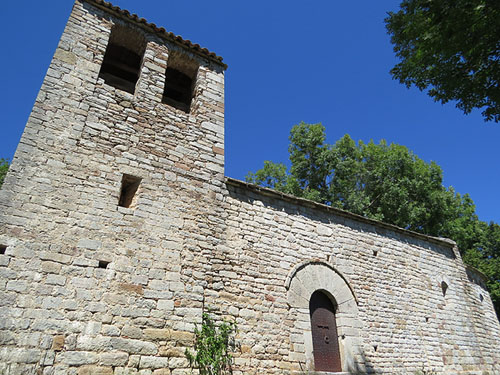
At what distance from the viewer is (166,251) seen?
491 cm

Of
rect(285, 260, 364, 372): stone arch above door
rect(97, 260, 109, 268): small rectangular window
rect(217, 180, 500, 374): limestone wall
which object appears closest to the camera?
rect(97, 260, 109, 268): small rectangular window

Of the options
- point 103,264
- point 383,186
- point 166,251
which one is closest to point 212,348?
point 166,251

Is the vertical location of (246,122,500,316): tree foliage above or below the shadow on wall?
above

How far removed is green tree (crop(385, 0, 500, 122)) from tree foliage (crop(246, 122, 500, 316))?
10.4 meters

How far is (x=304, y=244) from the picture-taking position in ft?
21.9

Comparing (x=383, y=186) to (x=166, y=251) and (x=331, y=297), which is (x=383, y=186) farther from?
(x=166, y=251)

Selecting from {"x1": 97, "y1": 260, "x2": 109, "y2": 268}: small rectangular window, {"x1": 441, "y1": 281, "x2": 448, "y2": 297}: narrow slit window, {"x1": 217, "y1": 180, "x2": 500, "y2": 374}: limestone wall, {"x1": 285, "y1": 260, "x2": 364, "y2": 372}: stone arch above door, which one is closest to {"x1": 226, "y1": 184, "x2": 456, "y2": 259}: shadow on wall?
{"x1": 217, "y1": 180, "x2": 500, "y2": 374}: limestone wall

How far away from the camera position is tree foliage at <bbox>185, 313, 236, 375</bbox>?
14.5ft

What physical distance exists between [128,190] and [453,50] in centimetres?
550

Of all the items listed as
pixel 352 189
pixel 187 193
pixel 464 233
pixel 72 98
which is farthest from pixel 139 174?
pixel 464 233

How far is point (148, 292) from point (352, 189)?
46.8ft

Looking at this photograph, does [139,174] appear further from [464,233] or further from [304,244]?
[464,233]

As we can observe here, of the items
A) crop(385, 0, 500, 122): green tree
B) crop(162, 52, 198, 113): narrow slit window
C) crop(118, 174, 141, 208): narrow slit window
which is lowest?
crop(118, 174, 141, 208): narrow slit window

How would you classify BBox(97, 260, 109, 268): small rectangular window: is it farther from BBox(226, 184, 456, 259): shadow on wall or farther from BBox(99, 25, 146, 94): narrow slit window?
BBox(99, 25, 146, 94): narrow slit window
